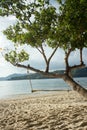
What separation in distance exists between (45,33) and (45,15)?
1.02 meters

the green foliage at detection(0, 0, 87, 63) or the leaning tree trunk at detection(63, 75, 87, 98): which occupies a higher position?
the green foliage at detection(0, 0, 87, 63)

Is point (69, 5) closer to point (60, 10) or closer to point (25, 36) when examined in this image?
point (60, 10)

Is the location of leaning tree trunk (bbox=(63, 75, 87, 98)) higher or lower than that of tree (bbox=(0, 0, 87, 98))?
lower

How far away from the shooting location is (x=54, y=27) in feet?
46.7

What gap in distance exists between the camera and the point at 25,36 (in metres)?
15.1

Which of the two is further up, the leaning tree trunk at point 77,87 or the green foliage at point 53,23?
the green foliage at point 53,23

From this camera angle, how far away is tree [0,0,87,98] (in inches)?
521

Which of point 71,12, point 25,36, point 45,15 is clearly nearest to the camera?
point 71,12

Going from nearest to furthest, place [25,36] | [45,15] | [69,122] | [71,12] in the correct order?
[69,122] → [71,12] → [45,15] → [25,36]

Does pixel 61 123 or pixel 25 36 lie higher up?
pixel 25 36

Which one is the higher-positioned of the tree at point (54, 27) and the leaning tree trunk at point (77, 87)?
the tree at point (54, 27)

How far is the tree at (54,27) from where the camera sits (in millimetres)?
13227

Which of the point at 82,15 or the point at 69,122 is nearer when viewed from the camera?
the point at 69,122

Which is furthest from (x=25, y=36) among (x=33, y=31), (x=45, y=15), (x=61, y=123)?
(x=61, y=123)
